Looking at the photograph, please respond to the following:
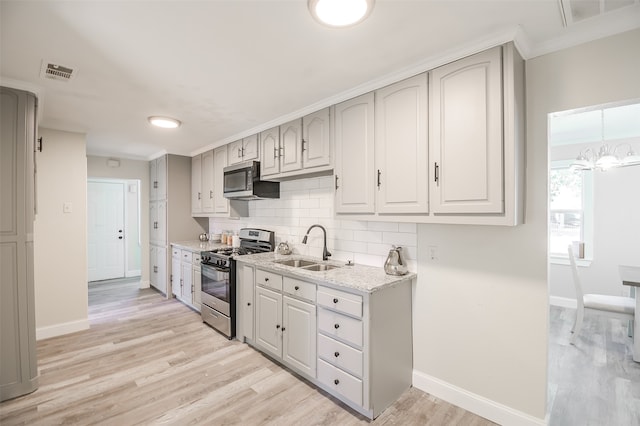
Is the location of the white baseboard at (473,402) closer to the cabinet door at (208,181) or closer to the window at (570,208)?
the window at (570,208)

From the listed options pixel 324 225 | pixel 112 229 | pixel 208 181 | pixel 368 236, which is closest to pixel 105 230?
pixel 112 229

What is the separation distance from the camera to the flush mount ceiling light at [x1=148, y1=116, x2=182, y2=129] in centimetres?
310

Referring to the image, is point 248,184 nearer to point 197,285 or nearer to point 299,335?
point 197,285

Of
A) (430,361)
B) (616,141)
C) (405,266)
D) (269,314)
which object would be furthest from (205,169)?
(616,141)

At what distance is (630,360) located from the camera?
2.77m

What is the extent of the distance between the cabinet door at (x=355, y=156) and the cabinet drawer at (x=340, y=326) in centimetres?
85

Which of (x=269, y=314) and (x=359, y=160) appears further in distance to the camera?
(x=269, y=314)

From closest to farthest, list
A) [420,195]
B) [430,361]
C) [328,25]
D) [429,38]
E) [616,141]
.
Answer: [328,25]
[429,38]
[420,195]
[430,361]
[616,141]

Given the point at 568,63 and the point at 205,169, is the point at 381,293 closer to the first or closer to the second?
the point at 568,63

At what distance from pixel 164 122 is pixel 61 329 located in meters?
2.73

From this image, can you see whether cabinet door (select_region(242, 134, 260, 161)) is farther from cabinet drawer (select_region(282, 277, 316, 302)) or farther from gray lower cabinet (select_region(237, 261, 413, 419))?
cabinet drawer (select_region(282, 277, 316, 302))

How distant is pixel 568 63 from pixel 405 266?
1.69 meters

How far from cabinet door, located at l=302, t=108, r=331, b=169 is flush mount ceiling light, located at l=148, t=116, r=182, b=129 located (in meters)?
1.48

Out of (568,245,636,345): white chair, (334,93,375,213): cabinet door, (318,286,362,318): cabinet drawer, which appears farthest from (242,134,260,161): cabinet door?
(568,245,636,345): white chair
